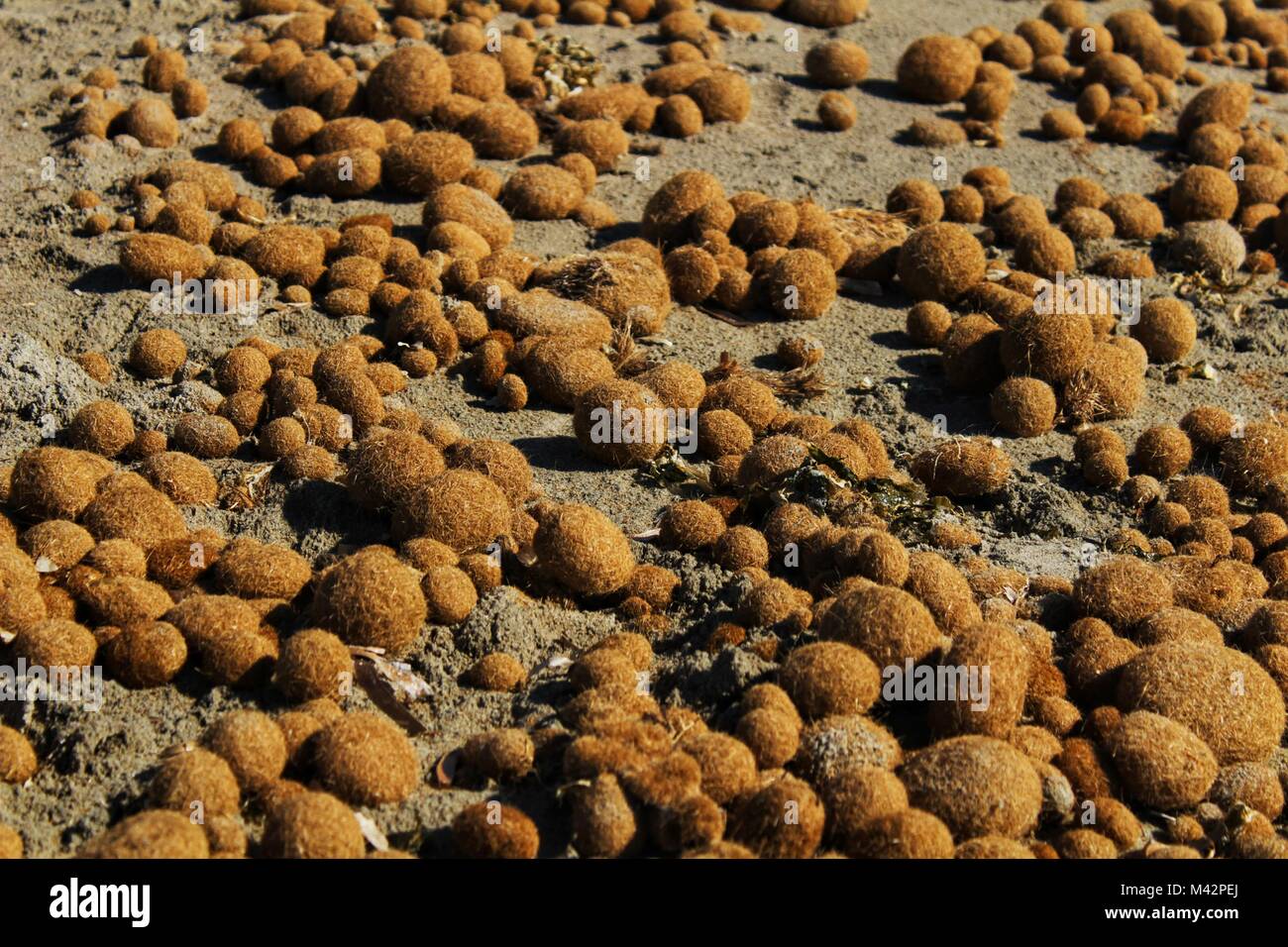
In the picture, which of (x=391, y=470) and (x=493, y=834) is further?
(x=391, y=470)

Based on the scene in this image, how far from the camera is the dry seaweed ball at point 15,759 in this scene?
726cm

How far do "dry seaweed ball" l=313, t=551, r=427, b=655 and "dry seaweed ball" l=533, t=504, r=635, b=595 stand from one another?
901 mm

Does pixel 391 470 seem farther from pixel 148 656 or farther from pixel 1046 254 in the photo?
pixel 1046 254

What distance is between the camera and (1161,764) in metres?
7.57

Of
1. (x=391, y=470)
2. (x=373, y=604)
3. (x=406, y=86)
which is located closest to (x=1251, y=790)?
(x=373, y=604)

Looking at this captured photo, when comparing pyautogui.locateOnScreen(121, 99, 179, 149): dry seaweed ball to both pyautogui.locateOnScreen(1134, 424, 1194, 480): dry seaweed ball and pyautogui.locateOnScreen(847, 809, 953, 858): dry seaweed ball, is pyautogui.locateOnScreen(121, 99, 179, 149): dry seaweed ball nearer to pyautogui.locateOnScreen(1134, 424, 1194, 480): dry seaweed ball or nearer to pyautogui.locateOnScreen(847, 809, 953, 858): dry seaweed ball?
pyautogui.locateOnScreen(1134, 424, 1194, 480): dry seaweed ball

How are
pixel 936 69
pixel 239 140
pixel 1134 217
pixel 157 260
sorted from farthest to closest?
pixel 936 69, pixel 1134 217, pixel 239 140, pixel 157 260

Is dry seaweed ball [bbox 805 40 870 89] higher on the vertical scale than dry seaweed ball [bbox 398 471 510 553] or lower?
higher

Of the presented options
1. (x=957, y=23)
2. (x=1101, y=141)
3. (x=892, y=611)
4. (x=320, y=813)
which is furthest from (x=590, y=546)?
(x=957, y=23)

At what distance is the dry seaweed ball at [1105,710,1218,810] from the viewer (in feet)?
24.8

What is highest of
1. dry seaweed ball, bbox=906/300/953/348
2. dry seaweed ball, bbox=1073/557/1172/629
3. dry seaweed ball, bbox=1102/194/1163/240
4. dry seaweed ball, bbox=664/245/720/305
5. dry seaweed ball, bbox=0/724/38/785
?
dry seaweed ball, bbox=1102/194/1163/240

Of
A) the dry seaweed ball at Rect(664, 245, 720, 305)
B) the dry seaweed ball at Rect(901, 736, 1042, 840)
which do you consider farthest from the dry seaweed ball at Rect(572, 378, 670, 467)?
the dry seaweed ball at Rect(901, 736, 1042, 840)

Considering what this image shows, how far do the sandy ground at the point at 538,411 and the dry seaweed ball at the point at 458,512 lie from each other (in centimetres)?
46

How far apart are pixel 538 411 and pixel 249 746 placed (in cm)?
424
